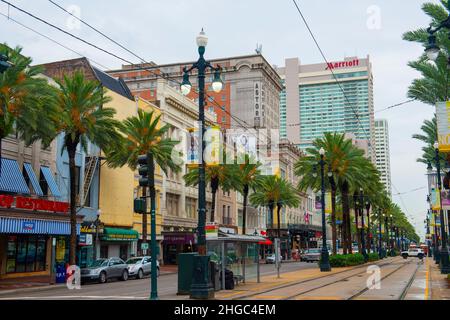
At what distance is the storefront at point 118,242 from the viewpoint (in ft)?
160

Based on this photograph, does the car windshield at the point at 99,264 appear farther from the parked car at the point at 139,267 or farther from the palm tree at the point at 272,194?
the palm tree at the point at 272,194

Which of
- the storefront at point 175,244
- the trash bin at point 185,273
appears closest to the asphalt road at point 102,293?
the trash bin at point 185,273

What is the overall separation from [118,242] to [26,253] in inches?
492

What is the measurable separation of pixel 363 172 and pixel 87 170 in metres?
25.5

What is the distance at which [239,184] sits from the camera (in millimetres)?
58750

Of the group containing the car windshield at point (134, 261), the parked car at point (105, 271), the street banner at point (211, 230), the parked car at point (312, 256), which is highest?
the street banner at point (211, 230)

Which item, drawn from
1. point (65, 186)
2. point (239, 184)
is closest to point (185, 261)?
point (65, 186)

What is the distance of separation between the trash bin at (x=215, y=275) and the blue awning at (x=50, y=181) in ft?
74.0

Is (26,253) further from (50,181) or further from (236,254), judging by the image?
(236,254)

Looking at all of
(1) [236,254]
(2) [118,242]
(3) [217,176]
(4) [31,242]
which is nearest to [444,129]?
(1) [236,254]

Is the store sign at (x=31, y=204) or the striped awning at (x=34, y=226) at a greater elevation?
the store sign at (x=31, y=204)

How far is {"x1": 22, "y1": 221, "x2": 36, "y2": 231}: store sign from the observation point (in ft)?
119

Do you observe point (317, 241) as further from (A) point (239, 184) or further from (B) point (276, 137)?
(A) point (239, 184)

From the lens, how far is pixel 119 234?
164 ft
